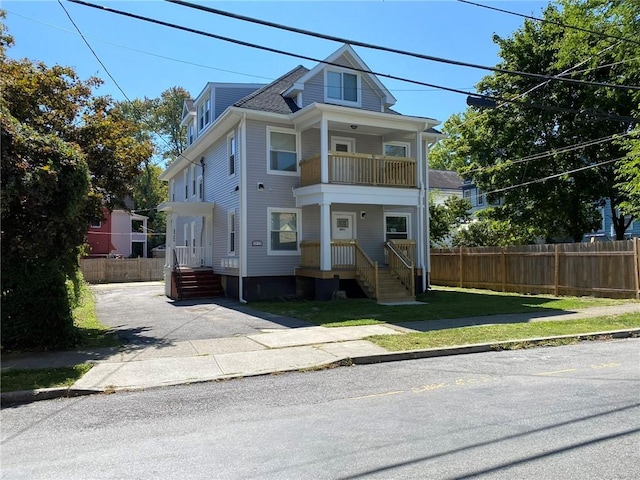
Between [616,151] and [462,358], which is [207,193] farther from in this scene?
[616,151]

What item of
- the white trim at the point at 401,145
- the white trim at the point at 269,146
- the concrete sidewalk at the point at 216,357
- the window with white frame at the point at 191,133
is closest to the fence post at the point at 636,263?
the concrete sidewalk at the point at 216,357

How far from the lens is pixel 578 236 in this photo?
2594 centimetres

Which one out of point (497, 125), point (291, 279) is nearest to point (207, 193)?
point (291, 279)

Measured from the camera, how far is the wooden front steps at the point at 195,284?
19.5m

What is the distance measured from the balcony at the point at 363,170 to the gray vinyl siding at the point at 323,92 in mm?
2826

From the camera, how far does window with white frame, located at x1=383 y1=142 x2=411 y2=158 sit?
20.9m

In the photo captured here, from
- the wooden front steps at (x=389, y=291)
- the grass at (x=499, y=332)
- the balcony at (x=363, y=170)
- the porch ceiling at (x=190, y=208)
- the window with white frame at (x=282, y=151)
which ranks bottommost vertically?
the grass at (x=499, y=332)

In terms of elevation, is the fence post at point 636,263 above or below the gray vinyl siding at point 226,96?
below

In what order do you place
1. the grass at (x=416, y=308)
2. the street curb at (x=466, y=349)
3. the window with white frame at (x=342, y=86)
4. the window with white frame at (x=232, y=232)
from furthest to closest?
the window with white frame at (x=342, y=86) < the window with white frame at (x=232, y=232) < the grass at (x=416, y=308) < the street curb at (x=466, y=349)

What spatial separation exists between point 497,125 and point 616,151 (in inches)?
238

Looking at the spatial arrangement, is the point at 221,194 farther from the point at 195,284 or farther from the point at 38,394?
the point at 38,394

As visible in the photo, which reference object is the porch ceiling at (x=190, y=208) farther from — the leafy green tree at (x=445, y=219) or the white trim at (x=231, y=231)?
the leafy green tree at (x=445, y=219)

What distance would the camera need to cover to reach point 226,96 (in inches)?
915

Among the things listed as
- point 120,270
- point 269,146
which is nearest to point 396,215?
point 269,146
